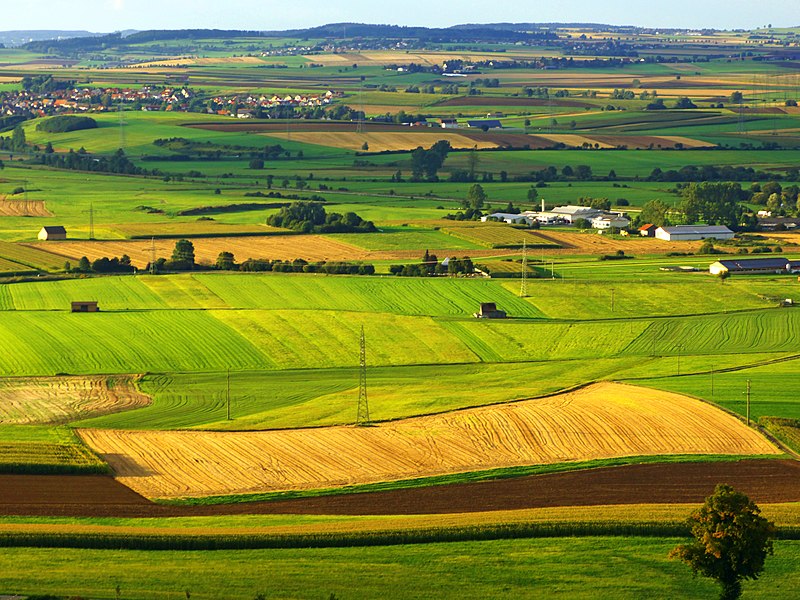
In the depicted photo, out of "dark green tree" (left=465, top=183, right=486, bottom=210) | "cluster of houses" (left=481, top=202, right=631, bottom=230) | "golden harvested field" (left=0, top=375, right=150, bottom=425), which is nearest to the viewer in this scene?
"golden harvested field" (left=0, top=375, right=150, bottom=425)

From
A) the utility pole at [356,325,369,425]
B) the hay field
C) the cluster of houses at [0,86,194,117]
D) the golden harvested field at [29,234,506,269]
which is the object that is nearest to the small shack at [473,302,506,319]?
the utility pole at [356,325,369,425]

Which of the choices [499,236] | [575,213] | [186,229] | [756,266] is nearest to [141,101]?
[575,213]

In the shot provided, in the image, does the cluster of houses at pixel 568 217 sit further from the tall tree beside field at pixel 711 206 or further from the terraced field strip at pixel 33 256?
Result: the terraced field strip at pixel 33 256

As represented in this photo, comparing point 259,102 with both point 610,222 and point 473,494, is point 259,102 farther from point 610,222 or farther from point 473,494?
point 473,494

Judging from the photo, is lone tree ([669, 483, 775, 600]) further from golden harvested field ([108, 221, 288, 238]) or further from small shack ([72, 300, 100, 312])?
golden harvested field ([108, 221, 288, 238])

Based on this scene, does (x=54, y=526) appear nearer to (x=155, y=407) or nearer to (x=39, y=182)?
(x=155, y=407)

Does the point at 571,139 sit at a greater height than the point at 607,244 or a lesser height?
greater
